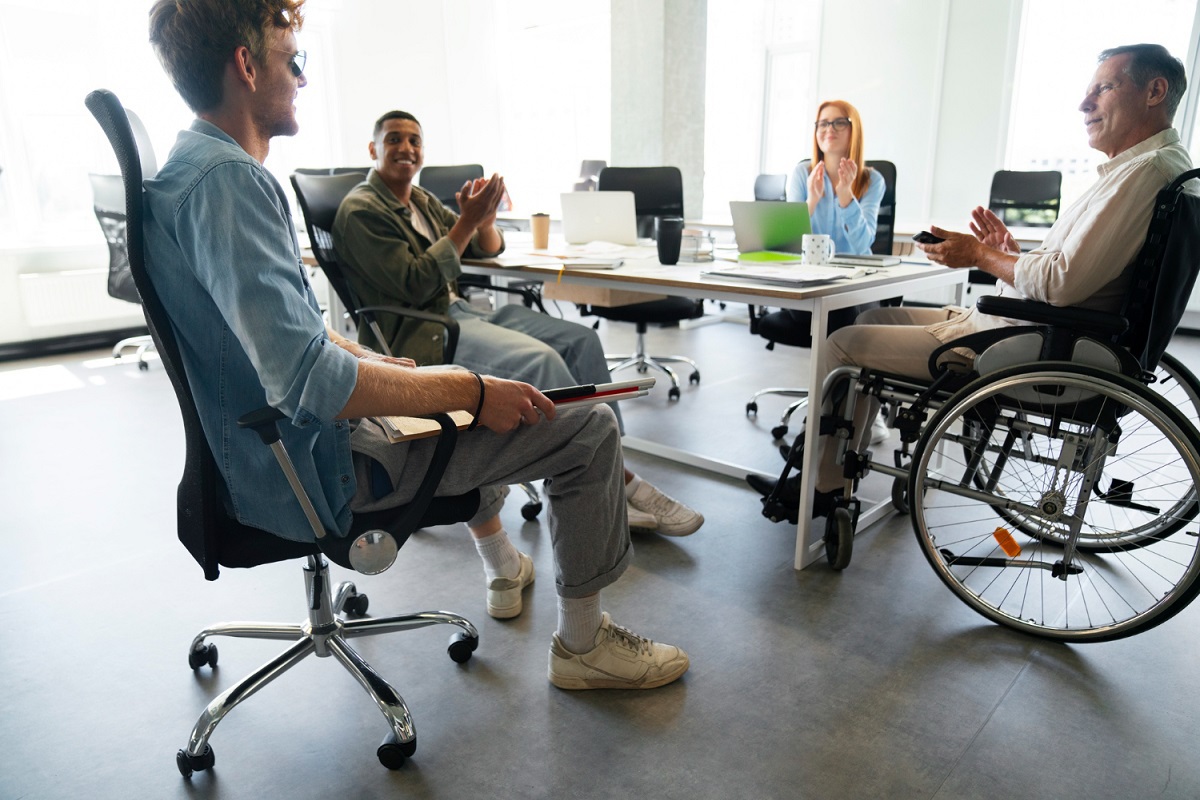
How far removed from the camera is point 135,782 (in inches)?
53.8

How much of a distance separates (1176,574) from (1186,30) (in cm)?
433

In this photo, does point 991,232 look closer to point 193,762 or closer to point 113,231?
point 193,762

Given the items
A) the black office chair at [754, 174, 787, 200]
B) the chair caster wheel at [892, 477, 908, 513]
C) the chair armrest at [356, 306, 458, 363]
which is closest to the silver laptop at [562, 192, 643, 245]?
the chair armrest at [356, 306, 458, 363]

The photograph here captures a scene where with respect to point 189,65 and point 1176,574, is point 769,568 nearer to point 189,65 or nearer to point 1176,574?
point 1176,574

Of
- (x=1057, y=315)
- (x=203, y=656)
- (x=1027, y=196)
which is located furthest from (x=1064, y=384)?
(x=1027, y=196)

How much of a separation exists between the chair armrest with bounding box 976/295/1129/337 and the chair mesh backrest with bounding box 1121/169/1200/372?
48 mm

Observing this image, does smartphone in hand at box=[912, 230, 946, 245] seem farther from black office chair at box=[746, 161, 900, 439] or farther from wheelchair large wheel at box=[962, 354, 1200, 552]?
black office chair at box=[746, 161, 900, 439]

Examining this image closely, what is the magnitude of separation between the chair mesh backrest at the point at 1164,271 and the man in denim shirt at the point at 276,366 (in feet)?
3.61

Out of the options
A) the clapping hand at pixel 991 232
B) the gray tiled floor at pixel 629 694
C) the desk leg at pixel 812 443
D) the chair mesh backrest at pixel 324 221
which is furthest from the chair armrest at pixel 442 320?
the clapping hand at pixel 991 232

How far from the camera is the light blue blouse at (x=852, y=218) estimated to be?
9.39 ft

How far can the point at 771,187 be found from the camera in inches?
191

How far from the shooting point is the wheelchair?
1.54m

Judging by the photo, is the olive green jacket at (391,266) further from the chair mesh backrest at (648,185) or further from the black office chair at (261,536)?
the chair mesh backrest at (648,185)

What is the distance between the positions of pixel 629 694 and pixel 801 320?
163 cm
